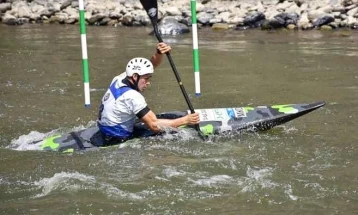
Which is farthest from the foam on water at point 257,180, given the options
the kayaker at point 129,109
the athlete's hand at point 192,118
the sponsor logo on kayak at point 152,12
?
the sponsor logo on kayak at point 152,12

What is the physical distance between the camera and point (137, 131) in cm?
747

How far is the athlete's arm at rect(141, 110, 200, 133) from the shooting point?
7.11 m

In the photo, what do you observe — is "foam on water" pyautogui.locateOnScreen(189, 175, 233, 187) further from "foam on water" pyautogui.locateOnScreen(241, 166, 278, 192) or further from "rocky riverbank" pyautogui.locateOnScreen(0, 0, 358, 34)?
"rocky riverbank" pyautogui.locateOnScreen(0, 0, 358, 34)

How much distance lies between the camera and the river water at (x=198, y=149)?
595 cm

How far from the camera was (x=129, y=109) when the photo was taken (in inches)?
279

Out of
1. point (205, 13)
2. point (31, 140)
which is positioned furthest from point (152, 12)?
point (205, 13)

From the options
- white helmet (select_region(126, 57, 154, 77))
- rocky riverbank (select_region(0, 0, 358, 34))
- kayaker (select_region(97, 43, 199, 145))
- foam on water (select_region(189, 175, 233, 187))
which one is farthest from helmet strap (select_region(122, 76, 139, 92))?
rocky riverbank (select_region(0, 0, 358, 34))

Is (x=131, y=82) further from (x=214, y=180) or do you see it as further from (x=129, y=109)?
(x=214, y=180)

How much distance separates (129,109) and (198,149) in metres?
0.90

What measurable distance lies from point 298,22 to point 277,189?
40.0ft

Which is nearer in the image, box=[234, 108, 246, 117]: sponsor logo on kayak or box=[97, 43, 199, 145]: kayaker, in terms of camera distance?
box=[97, 43, 199, 145]: kayaker

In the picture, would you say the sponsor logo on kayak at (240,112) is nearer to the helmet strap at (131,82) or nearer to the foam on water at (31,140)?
the helmet strap at (131,82)

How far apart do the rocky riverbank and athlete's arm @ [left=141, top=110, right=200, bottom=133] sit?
1082cm

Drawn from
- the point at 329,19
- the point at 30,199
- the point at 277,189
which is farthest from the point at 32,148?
the point at 329,19
